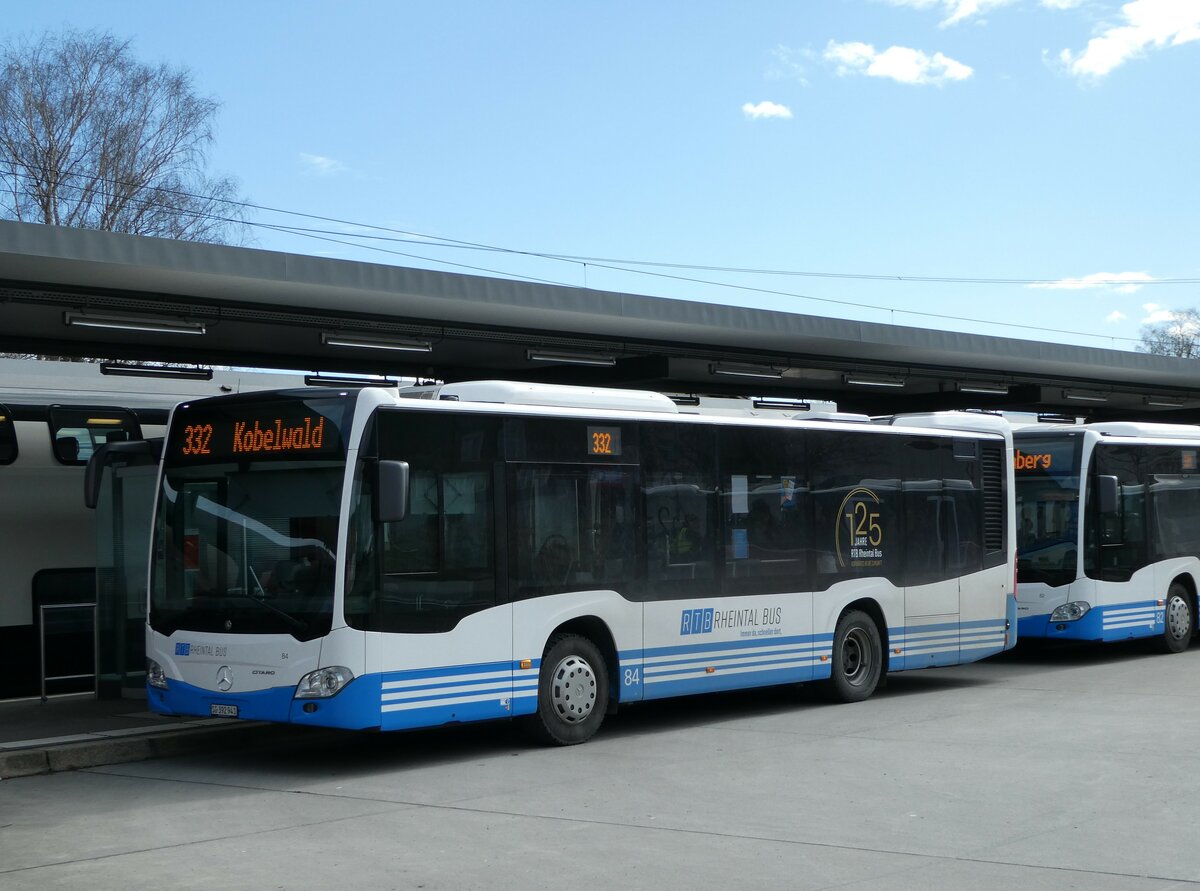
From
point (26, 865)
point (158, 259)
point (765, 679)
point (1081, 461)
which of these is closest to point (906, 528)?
point (765, 679)

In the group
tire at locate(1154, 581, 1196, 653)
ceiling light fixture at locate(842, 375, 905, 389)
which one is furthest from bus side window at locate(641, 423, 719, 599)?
ceiling light fixture at locate(842, 375, 905, 389)

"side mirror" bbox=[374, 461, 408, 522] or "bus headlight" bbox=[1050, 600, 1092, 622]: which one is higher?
"side mirror" bbox=[374, 461, 408, 522]

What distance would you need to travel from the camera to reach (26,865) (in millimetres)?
7871

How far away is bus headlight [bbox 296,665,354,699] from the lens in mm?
10523

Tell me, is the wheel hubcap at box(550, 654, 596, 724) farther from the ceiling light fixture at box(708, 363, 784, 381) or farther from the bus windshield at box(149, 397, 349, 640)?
the ceiling light fixture at box(708, 363, 784, 381)

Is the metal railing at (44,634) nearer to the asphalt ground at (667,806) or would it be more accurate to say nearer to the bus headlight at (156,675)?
the asphalt ground at (667,806)

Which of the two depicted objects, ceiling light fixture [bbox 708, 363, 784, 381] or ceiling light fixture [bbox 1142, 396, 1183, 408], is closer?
ceiling light fixture [bbox 708, 363, 784, 381]

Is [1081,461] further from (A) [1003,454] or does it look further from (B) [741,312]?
(B) [741,312]

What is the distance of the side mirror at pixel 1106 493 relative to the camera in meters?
18.1

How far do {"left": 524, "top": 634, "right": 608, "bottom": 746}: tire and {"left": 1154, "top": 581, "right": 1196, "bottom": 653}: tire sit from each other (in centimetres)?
999

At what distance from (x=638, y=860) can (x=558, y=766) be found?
3.41 meters

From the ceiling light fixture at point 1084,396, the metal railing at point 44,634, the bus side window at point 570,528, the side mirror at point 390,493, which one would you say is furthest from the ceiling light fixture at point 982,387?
the side mirror at point 390,493

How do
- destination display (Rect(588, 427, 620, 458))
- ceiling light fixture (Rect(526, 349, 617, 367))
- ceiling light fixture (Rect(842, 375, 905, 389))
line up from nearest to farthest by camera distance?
destination display (Rect(588, 427, 620, 458)), ceiling light fixture (Rect(526, 349, 617, 367)), ceiling light fixture (Rect(842, 375, 905, 389))

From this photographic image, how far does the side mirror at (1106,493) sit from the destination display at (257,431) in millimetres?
10891
